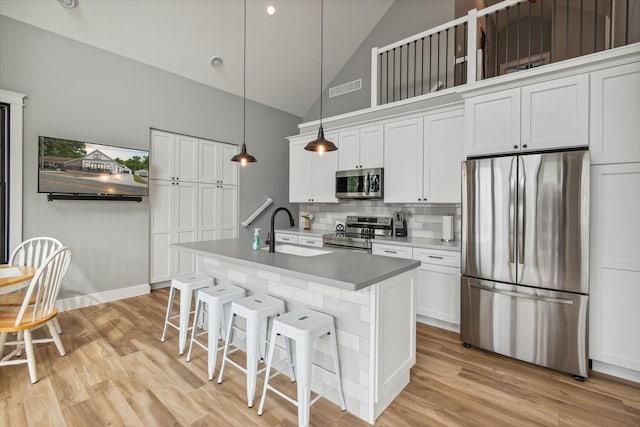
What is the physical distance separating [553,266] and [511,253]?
0.97ft

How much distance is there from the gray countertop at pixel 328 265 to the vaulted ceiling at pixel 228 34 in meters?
3.02

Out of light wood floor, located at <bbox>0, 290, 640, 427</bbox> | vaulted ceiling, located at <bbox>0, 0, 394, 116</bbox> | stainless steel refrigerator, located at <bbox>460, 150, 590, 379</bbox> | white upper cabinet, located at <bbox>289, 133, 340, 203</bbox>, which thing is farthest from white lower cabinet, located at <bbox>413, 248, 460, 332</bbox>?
vaulted ceiling, located at <bbox>0, 0, 394, 116</bbox>

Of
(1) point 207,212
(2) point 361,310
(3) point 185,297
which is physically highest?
(1) point 207,212

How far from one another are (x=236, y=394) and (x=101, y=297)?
9.39 feet

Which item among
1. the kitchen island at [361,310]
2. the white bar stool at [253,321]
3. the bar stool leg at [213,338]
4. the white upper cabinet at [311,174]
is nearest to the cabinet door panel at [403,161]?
the white upper cabinet at [311,174]

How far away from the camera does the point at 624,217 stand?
2301 mm

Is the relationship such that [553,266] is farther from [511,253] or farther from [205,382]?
[205,382]

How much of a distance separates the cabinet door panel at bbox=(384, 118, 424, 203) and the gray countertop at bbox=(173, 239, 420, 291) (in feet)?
5.69

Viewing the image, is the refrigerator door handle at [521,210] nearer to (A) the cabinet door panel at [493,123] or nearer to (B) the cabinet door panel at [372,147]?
(A) the cabinet door panel at [493,123]

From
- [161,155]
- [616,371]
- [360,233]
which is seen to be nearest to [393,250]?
[360,233]

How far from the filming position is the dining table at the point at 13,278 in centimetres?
221

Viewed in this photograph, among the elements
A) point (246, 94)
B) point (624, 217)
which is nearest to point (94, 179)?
point (246, 94)

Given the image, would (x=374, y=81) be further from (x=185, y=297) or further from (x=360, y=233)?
(x=185, y=297)

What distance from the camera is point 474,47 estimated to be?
10.8 ft
